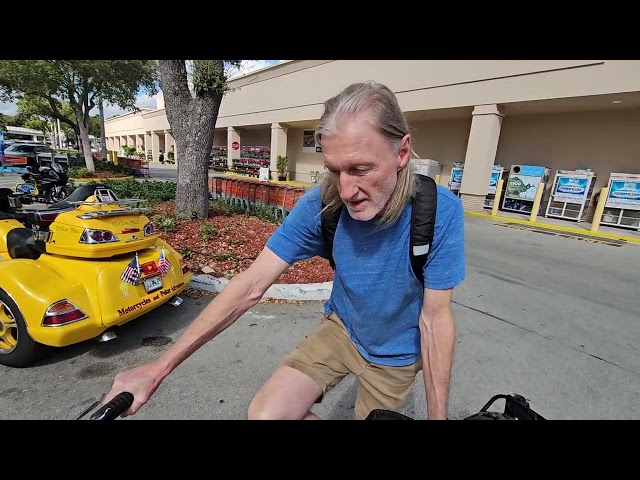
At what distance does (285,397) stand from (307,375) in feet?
0.55

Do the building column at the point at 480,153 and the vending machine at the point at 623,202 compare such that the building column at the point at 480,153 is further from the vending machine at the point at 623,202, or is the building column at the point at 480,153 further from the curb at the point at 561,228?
the vending machine at the point at 623,202

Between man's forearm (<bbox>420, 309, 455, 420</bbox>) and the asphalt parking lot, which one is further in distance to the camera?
the asphalt parking lot

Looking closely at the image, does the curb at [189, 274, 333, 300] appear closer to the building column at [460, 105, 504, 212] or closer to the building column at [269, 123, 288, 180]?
the building column at [460, 105, 504, 212]

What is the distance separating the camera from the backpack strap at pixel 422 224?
147cm

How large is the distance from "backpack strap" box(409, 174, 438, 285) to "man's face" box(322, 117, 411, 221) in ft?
0.45

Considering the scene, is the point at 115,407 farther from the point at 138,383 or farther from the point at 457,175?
the point at 457,175

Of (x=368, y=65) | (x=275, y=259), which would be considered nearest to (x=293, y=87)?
(x=368, y=65)

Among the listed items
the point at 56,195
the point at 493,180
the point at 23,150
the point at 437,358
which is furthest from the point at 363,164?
the point at 23,150

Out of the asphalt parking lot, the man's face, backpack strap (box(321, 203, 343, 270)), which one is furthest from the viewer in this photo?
the asphalt parking lot

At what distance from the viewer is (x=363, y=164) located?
4.53 feet

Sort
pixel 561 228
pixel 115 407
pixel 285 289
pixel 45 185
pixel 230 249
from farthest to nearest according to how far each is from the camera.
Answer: pixel 561 228, pixel 45 185, pixel 230 249, pixel 285 289, pixel 115 407

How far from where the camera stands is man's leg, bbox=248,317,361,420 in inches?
58.1

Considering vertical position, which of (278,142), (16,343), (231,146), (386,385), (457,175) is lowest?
(16,343)

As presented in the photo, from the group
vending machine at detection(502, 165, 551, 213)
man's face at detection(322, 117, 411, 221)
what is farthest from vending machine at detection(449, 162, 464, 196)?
man's face at detection(322, 117, 411, 221)
